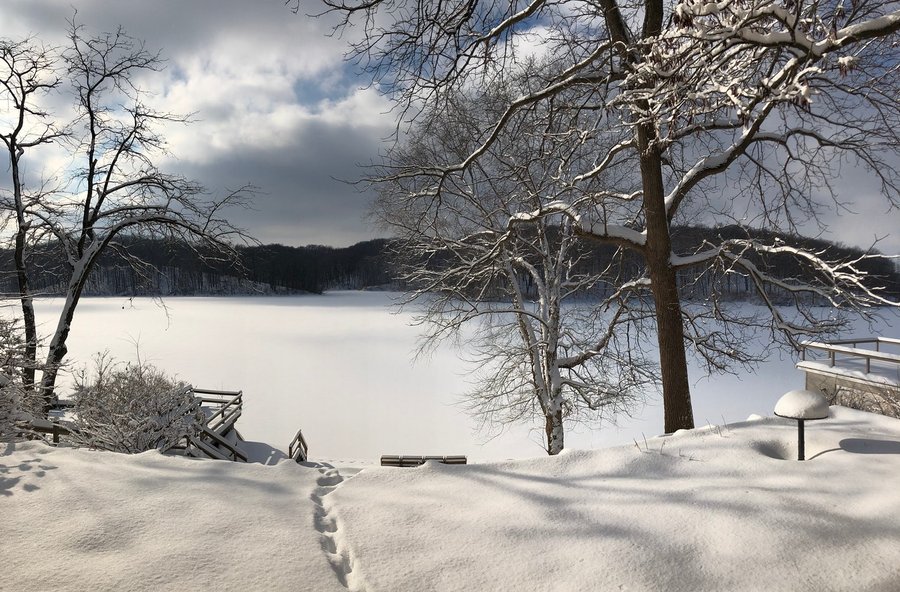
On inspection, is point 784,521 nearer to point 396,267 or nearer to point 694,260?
point 694,260

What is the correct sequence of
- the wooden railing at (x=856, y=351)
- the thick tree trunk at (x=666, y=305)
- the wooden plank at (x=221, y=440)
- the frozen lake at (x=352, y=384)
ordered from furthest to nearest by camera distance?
the frozen lake at (x=352, y=384) → the wooden plank at (x=221, y=440) → the wooden railing at (x=856, y=351) → the thick tree trunk at (x=666, y=305)

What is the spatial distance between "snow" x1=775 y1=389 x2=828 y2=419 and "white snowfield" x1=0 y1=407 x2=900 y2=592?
0.41 meters

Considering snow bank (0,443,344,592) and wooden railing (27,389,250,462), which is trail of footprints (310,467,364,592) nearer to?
snow bank (0,443,344,592)

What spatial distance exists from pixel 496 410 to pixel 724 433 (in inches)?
310

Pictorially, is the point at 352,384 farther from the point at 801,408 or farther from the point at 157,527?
the point at 801,408

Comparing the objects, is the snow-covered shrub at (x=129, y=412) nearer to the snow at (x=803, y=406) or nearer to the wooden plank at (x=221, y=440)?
the wooden plank at (x=221, y=440)

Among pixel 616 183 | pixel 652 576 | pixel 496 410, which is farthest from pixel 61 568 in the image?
pixel 616 183

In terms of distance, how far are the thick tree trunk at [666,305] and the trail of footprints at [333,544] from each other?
5.54m

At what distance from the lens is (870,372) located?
40.2ft

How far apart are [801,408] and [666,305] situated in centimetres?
321

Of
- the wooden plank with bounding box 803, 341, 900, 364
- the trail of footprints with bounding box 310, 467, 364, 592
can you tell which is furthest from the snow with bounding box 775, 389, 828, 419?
the wooden plank with bounding box 803, 341, 900, 364

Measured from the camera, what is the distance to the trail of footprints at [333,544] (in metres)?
3.25

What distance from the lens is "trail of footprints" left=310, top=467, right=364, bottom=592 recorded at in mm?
3248

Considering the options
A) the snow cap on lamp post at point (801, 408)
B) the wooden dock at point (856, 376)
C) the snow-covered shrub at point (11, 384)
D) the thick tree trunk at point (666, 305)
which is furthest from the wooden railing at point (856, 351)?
the snow-covered shrub at point (11, 384)
